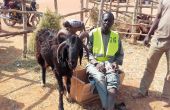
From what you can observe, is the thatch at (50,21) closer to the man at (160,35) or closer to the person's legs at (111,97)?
the man at (160,35)

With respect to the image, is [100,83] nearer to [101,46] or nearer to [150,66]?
[101,46]

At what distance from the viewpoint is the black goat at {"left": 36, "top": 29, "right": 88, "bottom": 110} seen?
14.8ft

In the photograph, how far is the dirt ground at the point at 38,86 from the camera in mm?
5430

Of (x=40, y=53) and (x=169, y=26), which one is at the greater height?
(x=169, y=26)

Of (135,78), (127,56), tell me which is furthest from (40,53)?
(127,56)

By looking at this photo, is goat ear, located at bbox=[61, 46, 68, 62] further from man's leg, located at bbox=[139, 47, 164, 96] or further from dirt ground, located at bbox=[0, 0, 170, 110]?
man's leg, located at bbox=[139, 47, 164, 96]

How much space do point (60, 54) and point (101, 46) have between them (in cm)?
88

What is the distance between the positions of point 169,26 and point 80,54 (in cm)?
165

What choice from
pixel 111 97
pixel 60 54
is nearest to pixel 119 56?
pixel 111 97

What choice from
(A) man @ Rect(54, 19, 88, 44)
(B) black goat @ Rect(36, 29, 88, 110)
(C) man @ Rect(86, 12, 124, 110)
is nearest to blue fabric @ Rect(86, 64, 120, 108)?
(C) man @ Rect(86, 12, 124, 110)

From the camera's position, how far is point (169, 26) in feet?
17.1

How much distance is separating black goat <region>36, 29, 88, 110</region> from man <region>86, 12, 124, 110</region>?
461 millimetres

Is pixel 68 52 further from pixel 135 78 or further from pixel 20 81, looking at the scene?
pixel 135 78

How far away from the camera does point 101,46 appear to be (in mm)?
5371
